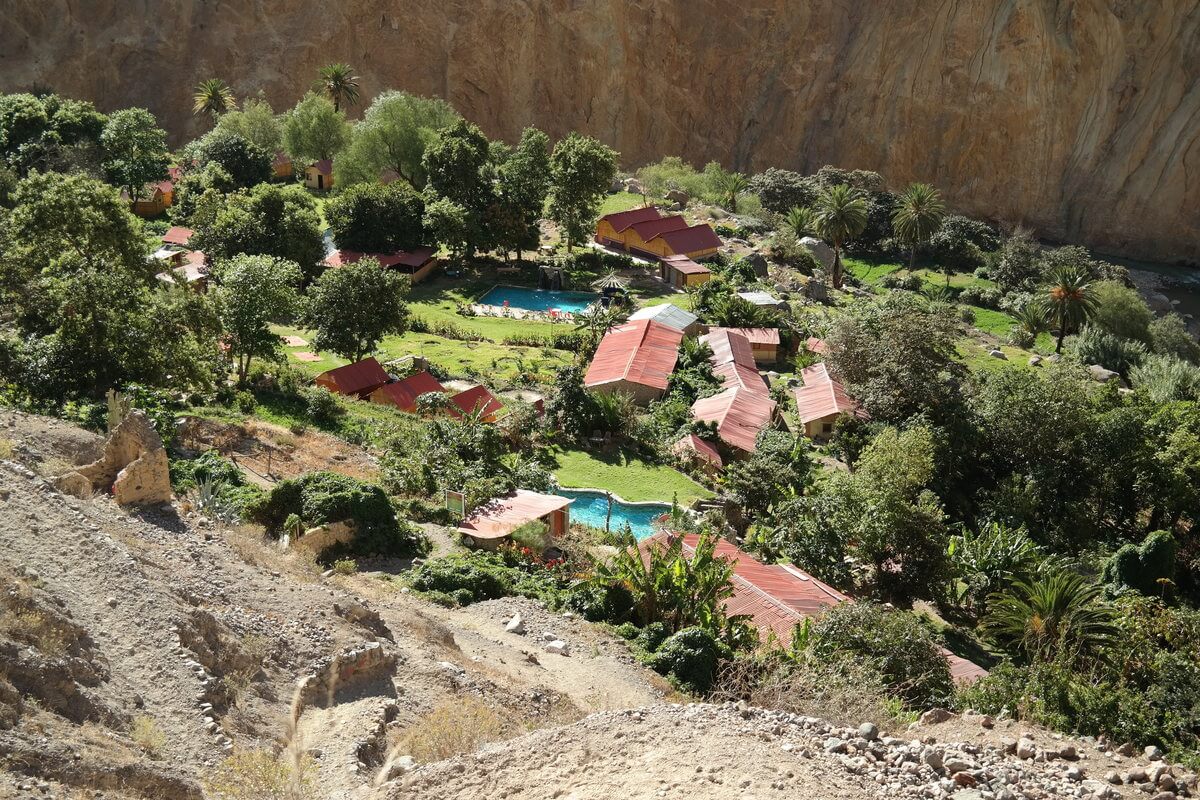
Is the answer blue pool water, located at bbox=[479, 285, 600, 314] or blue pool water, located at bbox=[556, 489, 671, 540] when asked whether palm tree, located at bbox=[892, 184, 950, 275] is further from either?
blue pool water, located at bbox=[556, 489, 671, 540]

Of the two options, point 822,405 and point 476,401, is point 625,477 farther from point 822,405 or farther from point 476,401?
point 822,405

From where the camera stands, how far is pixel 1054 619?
20.8m

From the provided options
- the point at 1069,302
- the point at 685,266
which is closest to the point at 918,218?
the point at 1069,302

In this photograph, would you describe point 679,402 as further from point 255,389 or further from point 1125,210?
point 1125,210

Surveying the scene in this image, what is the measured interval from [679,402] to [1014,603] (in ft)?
51.6

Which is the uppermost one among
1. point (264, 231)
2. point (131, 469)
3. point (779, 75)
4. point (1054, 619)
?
point (779, 75)

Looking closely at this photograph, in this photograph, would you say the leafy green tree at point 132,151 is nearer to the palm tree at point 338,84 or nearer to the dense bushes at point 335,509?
A: the palm tree at point 338,84

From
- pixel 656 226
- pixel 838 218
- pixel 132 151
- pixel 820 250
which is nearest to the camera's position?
pixel 656 226

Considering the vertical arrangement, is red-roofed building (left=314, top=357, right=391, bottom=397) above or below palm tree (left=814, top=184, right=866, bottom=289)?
below

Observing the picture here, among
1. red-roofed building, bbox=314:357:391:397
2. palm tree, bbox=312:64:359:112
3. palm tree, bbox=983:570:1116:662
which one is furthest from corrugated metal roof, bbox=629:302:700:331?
palm tree, bbox=312:64:359:112

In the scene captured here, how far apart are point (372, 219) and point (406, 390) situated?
1667 centimetres

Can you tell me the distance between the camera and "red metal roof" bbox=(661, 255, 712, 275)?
48281 millimetres

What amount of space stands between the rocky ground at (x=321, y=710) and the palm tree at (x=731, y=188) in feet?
161

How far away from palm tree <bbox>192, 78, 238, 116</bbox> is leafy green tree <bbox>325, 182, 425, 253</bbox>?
22726mm
